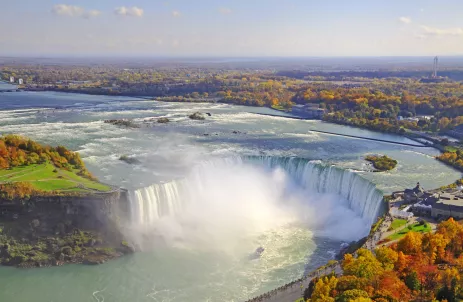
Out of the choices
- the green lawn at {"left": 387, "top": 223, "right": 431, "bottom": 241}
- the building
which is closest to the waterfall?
the green lawn at {"left": 387, "top": 223, "right": 431, "bottom": 241}

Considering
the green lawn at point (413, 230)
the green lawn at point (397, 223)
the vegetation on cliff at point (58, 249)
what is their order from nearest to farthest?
the green lawn at point (413, 230)
the green lawn at point (397, 223)
the vegetation on cliff at point (58, 249)

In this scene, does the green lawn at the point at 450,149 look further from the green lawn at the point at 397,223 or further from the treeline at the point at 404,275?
the treeline at the point at 404,275

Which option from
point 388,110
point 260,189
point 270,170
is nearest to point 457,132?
point 388,110

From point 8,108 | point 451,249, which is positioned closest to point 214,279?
point 451,249

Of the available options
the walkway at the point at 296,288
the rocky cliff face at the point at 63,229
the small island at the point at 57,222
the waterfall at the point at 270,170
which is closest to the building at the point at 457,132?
the waterfall at the point at 270,170

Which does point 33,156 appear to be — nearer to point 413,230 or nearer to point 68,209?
point 68,209
